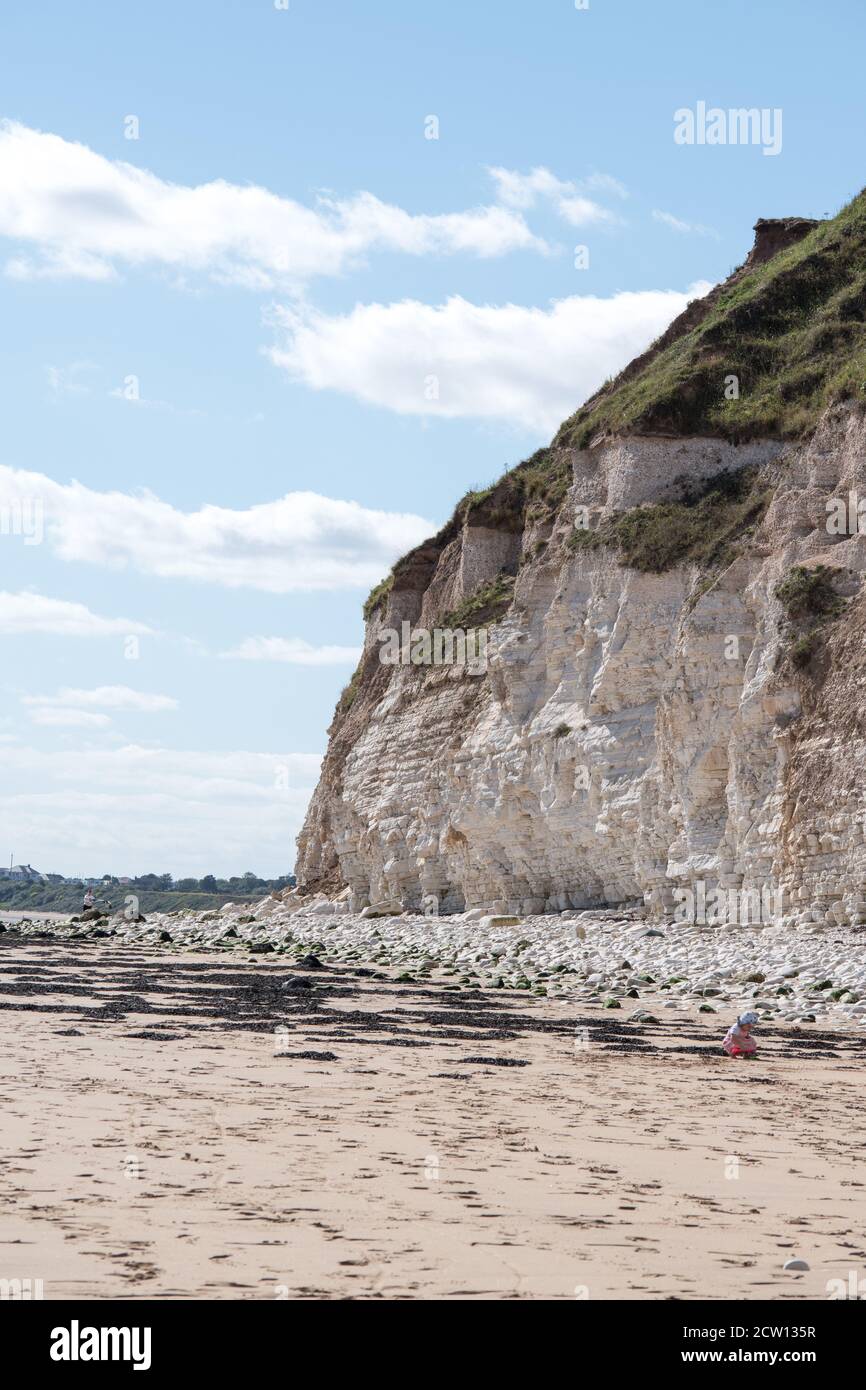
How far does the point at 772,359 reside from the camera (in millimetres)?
37000

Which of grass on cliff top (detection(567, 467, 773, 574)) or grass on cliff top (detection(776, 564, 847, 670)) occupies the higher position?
grass on cliff top (detection(567, 467, 773, 574))

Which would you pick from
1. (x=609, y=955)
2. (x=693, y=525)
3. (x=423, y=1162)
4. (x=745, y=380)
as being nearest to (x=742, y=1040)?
(x=423, y=1162)

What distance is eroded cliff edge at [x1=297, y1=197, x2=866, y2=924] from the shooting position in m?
27.0

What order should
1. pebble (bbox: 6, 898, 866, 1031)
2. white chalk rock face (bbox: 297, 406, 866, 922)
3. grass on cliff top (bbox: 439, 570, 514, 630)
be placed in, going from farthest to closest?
1. grass on cliff top (bbox: 439, 570, 514, 630)
2. white chalk rock face (bbox: 297, 406, 866, 922)
3. pebble (bbox: 6, 898, 866, 1031)

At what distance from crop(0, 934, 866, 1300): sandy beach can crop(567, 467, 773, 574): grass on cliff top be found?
63.1 feet

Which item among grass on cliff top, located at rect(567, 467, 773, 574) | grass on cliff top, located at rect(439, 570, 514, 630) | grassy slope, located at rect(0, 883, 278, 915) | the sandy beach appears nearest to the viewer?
the sandy beach

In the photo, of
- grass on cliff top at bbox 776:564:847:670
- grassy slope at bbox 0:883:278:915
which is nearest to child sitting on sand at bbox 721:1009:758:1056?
grass on cliff top at bbox 776:564:847:670

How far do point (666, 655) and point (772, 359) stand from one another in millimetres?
9793

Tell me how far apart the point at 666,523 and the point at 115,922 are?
3068 centimetres

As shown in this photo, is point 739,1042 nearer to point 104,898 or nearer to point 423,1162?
point 423,1162

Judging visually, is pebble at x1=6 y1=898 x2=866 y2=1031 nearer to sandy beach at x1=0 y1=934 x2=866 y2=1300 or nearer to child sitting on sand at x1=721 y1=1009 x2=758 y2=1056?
child sitting on sand at x1=721 y1=1009 x2=758 y2=1056

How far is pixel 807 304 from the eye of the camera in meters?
39.4

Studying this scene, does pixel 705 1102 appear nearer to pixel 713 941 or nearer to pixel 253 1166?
pixel 253 1166
